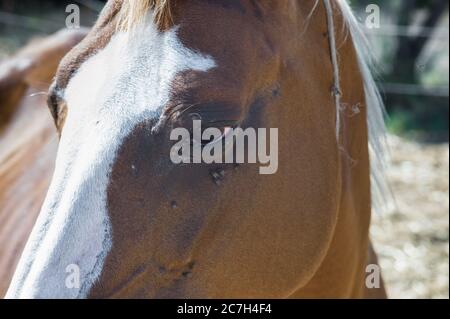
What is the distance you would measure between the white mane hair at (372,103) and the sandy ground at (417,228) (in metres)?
1.05

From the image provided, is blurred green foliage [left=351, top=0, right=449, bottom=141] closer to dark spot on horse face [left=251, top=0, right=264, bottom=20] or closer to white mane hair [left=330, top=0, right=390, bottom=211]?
white mane hair [left=330, top=0, right=390, bottom=211]

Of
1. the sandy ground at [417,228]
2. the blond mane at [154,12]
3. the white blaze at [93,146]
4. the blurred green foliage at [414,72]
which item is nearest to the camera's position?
the white blaze at [93,146]

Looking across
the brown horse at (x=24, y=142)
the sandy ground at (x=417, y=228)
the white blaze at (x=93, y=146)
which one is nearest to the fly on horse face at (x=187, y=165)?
the white blaze at (x=93, y=146)

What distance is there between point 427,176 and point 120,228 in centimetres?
469

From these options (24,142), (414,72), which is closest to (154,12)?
(24,142)

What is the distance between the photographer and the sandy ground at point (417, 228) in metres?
3.93

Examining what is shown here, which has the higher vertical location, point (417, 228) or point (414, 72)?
point (414, 72)

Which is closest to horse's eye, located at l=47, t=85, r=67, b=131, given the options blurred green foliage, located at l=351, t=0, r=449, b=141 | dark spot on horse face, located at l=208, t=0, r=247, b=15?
dark spot on horse face, located at l=208, t=0, r=247, b=15

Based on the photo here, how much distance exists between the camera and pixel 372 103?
1.88m

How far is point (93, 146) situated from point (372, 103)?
0.91 m

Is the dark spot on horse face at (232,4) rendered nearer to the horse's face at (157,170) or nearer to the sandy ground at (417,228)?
the horse's face at (157,170)

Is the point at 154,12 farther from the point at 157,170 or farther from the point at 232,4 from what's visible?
the point at 157,170

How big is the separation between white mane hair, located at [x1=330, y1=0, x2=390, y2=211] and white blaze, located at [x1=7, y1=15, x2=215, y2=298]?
0.52 meters

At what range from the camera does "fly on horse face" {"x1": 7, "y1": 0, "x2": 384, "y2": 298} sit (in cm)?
127
